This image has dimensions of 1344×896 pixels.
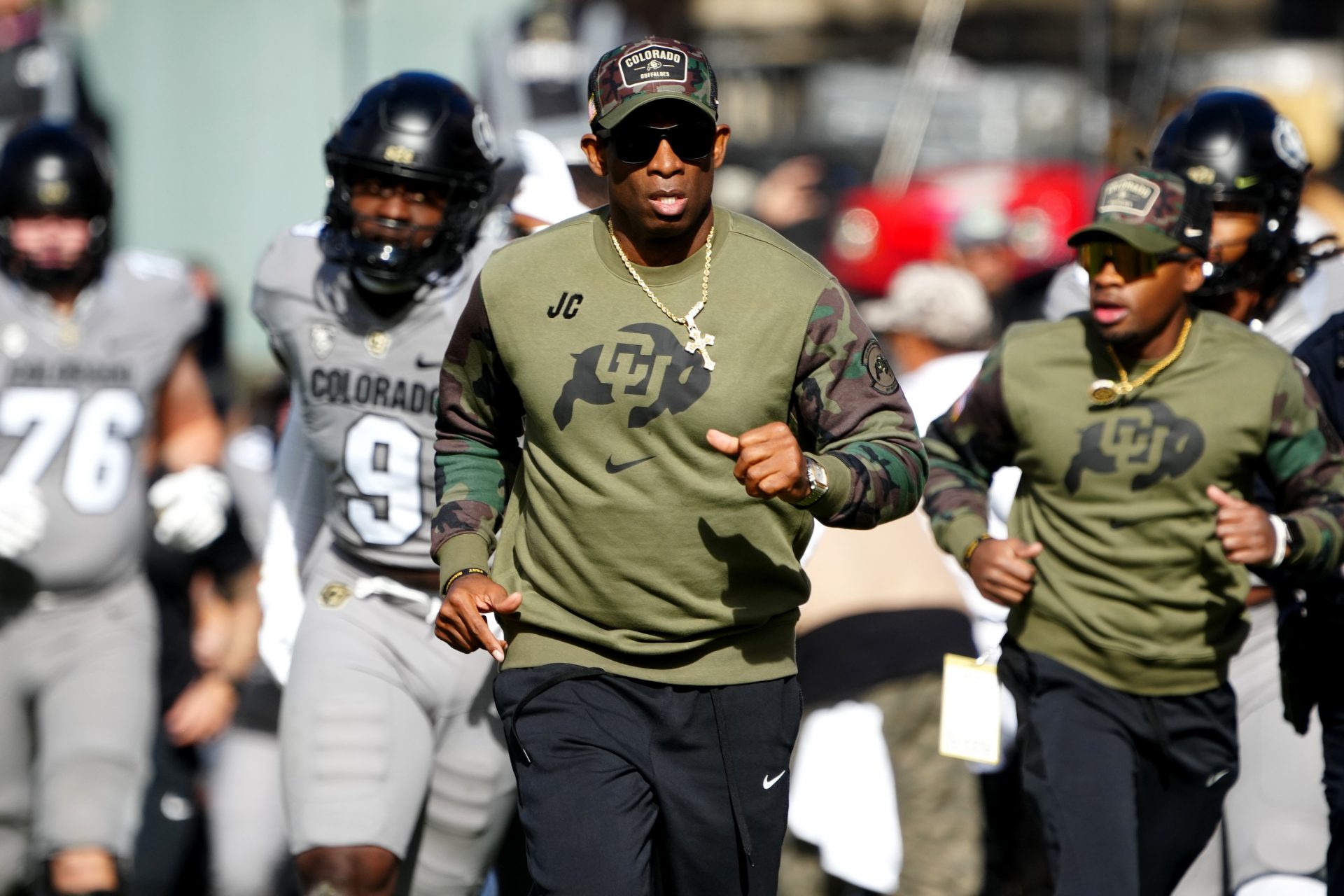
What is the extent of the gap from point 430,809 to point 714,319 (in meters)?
1.63

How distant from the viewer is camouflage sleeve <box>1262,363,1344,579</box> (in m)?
4.14

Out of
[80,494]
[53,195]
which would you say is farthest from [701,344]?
[53,195]

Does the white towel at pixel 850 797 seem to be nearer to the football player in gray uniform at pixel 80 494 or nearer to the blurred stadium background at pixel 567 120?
the football player in gray uniform at pixel 80 494

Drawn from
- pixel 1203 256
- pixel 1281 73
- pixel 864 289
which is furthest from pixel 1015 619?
pixel 1281 73

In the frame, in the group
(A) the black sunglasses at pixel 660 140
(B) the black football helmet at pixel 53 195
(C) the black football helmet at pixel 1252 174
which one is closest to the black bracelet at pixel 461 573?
(A) the black sunglasses at pixel 660 140

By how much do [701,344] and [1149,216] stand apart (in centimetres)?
138

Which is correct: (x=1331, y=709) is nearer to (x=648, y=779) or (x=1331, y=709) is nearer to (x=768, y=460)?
(x=648, y=779)

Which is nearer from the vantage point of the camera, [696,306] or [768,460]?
[768,460]

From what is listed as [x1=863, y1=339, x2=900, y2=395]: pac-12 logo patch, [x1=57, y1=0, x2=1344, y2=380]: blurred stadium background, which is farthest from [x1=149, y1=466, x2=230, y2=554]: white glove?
[x1=57, y1=0, x2=1344, y2=380]: blurred stadium background

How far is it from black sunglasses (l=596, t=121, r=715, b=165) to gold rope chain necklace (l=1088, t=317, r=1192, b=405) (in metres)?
1.26

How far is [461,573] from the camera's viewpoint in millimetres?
3527

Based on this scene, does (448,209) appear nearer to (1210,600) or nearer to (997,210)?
(1210,600)

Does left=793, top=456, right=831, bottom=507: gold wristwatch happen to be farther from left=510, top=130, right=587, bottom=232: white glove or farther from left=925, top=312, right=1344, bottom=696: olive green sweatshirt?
left=510, top=130, right=587, bottom=232: white glove

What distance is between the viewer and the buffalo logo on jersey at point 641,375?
3.43m
